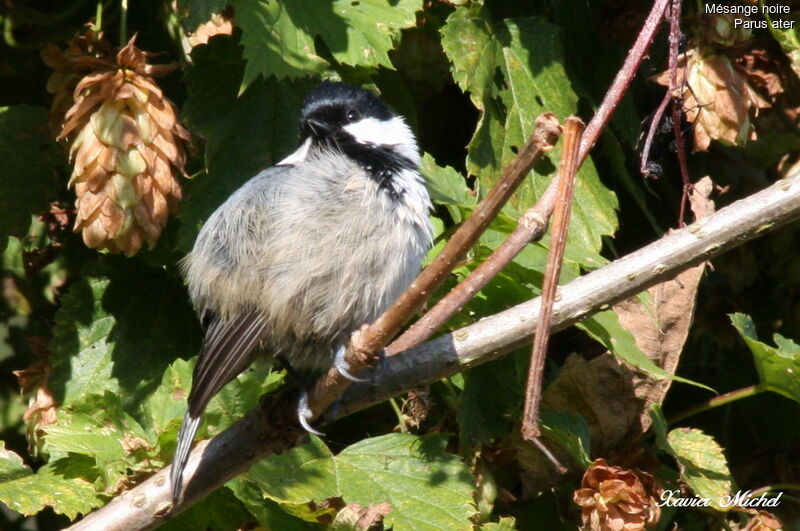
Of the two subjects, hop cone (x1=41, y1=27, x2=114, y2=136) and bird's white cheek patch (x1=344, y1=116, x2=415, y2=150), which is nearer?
hop cone (x1=41, y1=27, x2=114, y2=136)

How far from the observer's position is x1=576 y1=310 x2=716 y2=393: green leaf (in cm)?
232

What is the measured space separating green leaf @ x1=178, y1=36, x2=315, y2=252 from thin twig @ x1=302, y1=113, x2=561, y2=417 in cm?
70

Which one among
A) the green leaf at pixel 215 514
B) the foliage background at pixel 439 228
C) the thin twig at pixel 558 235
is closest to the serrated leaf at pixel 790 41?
the foliage background at pixel 439 228

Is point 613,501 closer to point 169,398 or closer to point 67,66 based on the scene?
point 169,398

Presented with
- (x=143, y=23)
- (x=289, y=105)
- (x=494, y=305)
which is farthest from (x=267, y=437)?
(x=143, y=23)

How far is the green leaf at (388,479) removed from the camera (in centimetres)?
234

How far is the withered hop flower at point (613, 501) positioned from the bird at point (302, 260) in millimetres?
611

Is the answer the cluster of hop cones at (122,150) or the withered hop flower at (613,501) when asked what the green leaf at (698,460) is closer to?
the withered hop flower at (613,501)

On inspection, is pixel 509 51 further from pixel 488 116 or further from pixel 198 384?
pixel 198 384

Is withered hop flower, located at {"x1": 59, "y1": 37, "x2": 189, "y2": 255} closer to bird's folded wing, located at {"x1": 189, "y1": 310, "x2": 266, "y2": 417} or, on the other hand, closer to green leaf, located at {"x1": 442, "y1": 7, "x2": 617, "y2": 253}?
bird's folded wing, located at {"x1": 189, "y1": 310, "x2": 266, "y2": 417}

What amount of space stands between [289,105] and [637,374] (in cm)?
110

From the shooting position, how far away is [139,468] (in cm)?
237

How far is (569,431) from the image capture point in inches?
96.1

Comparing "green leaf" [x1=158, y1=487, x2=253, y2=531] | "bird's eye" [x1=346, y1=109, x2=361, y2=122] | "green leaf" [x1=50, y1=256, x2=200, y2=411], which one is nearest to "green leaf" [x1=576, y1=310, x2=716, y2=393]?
"bird's eye" [x1=346, y1=109, x2=361, y2=122]
